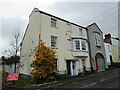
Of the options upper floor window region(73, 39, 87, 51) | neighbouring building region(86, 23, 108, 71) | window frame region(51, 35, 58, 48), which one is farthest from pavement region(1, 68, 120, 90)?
neighbouring building region(86, 23, 108, 71)

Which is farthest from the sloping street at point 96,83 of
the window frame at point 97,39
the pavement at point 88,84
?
the window frame at point 97,39

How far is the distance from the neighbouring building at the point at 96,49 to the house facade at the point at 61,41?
4.22ft

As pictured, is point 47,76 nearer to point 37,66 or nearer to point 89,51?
point 37,66

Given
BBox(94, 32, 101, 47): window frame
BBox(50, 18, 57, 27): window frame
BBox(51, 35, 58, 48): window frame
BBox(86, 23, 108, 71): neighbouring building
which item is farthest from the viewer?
A: BBox(94, 32, 101, 47): window frame

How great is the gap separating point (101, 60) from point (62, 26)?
12.5m

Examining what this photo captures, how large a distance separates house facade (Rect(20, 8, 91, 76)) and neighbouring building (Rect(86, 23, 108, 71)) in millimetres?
1285

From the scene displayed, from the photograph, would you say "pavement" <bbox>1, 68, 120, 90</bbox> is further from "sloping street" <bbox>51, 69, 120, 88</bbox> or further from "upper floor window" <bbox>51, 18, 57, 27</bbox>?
"upper floor window" <bbox>51, 18, 57, 27</bbox>

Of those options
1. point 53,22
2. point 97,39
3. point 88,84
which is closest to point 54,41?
point 53,22

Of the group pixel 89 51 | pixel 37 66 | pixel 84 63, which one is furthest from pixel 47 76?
pixel 89 51

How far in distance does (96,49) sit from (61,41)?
937cm

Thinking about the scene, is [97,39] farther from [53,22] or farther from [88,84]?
[88,84]

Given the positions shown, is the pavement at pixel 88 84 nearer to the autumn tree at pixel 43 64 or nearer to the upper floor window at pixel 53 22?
the autumn tree at pixel 43 64

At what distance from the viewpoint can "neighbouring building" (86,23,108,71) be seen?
64.8ft

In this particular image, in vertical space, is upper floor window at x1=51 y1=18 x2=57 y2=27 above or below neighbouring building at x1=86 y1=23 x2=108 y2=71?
above
